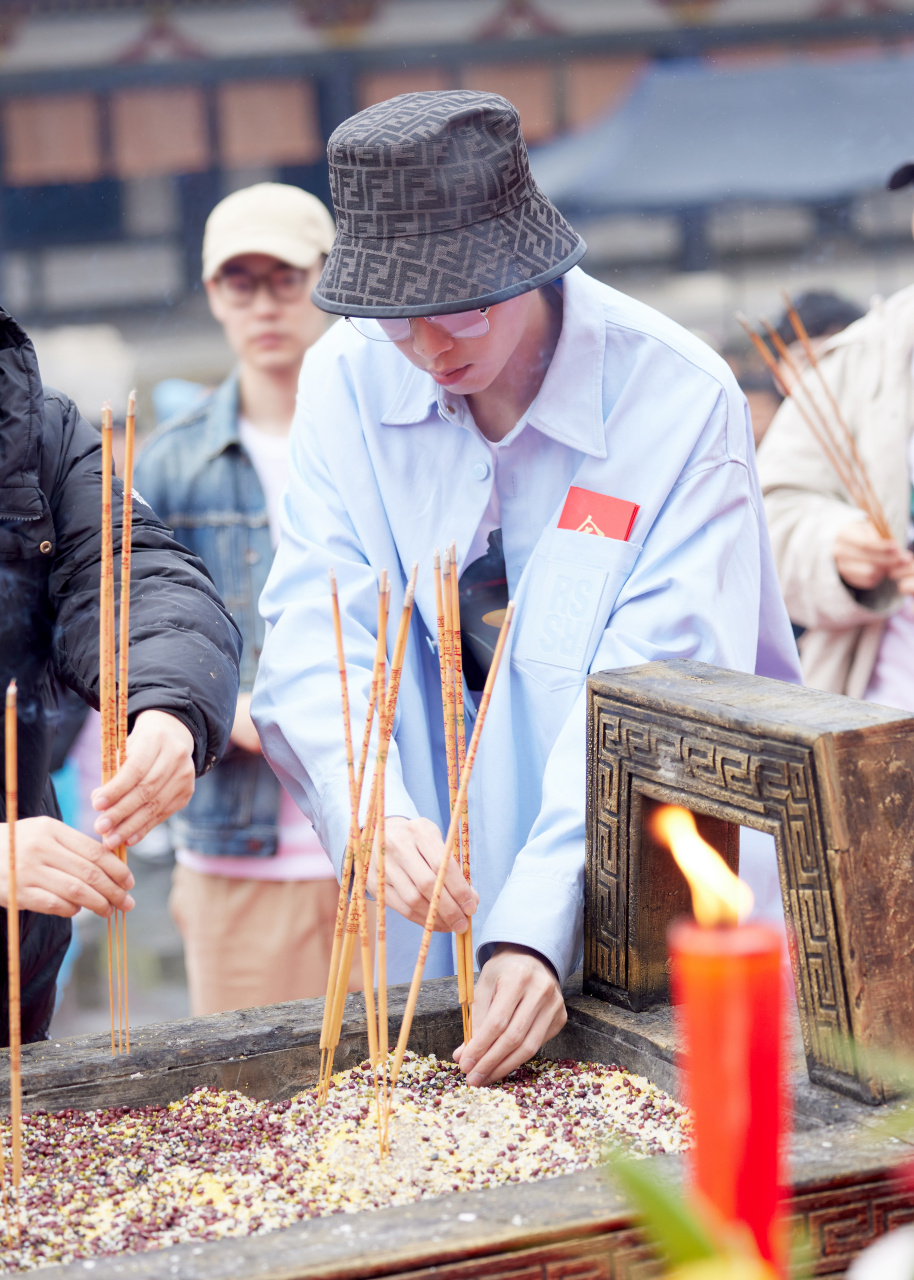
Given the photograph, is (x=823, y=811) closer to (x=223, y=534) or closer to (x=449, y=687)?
(x=449, y=687)

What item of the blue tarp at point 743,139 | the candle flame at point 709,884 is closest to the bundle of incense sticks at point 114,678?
the candle flame at point 709,884

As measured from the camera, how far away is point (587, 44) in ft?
12.8

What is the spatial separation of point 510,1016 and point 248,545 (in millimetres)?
1546

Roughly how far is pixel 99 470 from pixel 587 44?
2.90 meters

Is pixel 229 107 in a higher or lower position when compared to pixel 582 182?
higher

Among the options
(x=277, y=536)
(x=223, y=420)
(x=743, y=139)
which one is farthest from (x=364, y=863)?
(x=743, y=139)

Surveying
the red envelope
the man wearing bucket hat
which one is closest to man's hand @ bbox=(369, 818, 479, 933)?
the man wearing bucket hat

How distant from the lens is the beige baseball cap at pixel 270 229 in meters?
2.62

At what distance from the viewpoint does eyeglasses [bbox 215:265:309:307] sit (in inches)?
105

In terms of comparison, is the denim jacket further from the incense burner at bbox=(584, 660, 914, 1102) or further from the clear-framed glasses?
the incense burner at bbox=(584, 660, 914, 1102)

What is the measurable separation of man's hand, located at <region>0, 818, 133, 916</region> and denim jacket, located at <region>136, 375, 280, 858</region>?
135cm

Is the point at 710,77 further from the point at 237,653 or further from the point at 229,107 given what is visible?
the point at 237,653

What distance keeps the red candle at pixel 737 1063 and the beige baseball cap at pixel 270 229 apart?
7.74ft

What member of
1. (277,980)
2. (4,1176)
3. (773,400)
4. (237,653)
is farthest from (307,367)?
(773,400)
